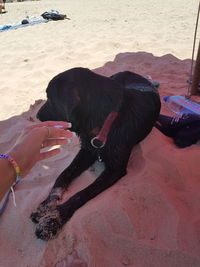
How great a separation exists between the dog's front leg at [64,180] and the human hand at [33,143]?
0.51 m

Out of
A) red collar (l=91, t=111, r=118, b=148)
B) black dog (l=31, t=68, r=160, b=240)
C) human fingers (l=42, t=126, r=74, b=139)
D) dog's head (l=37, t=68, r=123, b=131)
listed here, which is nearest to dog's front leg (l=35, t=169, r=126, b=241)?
black dog (l=31, t=68, r=160, b=240)

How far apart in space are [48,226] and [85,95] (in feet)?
3.10

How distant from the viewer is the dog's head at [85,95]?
6.79 ft

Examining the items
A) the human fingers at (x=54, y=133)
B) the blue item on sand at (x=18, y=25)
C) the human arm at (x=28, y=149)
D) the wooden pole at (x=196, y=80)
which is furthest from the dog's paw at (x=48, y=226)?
the blue item on sand at (x=18, y=25)

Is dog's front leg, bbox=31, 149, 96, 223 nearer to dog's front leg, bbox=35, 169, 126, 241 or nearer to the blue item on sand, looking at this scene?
dog's front leg, bbox=35, 169, 126, 241

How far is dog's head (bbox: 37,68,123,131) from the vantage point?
6.79 ft

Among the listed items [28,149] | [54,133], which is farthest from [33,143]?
[54,133]

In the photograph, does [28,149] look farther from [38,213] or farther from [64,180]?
[64,180]

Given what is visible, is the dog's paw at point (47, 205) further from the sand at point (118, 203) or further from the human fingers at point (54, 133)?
the human fingers at point (54, 133)

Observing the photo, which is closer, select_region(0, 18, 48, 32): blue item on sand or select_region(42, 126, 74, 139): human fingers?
select_region(42, 126, 74, 139): human fingers

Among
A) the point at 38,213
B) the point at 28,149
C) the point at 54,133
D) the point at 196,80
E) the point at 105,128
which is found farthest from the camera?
the point at 196,80

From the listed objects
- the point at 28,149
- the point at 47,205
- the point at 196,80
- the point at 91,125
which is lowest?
the point at 47,205

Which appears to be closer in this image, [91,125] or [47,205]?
[47,205]

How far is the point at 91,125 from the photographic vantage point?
2184 mm
